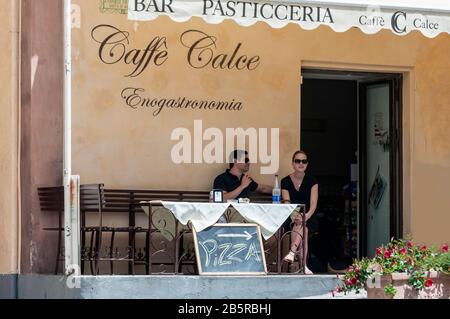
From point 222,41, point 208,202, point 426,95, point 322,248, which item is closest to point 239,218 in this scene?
point 208,202

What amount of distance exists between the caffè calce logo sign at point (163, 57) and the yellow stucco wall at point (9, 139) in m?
1.01

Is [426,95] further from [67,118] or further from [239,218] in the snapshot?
[67,118]

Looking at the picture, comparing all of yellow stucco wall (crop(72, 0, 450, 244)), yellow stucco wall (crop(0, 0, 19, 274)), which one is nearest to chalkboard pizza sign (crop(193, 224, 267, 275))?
yellow stucco wall (crop(72, 0, 450, 244))

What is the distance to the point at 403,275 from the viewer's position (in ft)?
33.7

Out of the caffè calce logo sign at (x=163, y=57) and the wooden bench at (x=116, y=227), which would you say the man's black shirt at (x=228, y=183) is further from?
the caffè calce logo sign at (x=163, y=57)

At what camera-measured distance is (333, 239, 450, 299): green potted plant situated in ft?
33.6

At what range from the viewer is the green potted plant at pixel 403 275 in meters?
10.2

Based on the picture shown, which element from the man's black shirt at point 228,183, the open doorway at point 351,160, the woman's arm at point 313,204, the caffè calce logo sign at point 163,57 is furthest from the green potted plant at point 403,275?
the caffè calce logo sign at point 163,57

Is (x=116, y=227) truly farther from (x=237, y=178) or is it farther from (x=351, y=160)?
(x=351, y=160)

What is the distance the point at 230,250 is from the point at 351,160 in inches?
253

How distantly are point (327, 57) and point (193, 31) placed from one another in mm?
1766

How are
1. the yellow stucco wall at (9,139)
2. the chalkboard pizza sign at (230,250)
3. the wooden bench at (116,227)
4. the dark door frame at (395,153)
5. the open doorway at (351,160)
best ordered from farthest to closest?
the open doorway at (351,160) < the dark door frame at (395,153) < the yellow stucco wall at (9,139) < the wooden bench at (116,227) < the chalkboard pizza sign at (230,250)

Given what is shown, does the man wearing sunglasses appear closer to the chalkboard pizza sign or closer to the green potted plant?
the chalkboard pizza sign

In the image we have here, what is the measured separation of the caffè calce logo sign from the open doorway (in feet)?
3.75
